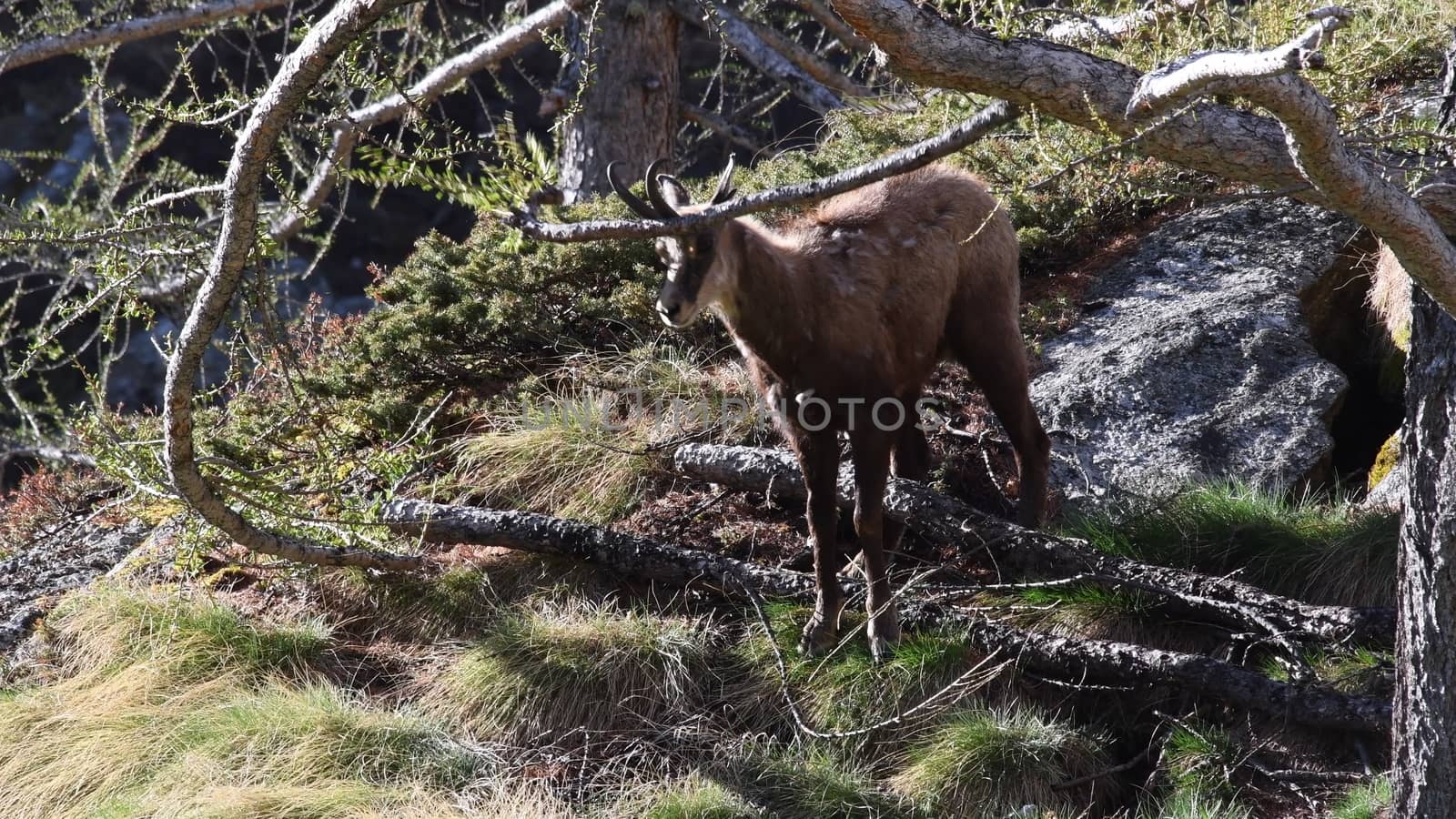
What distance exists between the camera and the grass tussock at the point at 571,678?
191 inches

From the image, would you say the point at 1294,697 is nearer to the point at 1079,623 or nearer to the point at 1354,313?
the point at 1079,623

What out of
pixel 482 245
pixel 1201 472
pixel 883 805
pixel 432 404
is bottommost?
pixel 883 805

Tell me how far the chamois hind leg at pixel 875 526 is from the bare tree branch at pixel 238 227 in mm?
2380

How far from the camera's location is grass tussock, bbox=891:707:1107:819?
443 cm

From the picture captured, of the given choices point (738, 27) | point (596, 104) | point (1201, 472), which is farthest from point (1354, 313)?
point (596, 104)

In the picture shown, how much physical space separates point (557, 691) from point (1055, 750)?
193 cm

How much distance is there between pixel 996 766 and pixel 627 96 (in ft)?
17.4

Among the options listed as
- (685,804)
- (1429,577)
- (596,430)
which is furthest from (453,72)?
(1429,577)

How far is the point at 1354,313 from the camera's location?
22.3 ft

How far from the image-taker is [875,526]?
4.95 metres

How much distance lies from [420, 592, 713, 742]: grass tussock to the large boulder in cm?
207

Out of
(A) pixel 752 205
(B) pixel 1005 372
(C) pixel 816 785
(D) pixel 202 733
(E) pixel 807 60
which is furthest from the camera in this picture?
(E) pixel 807 60

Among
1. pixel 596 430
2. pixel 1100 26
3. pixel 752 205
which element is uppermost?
pixel 1100 26

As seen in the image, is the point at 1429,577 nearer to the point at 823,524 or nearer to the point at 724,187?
the point at 823,524
